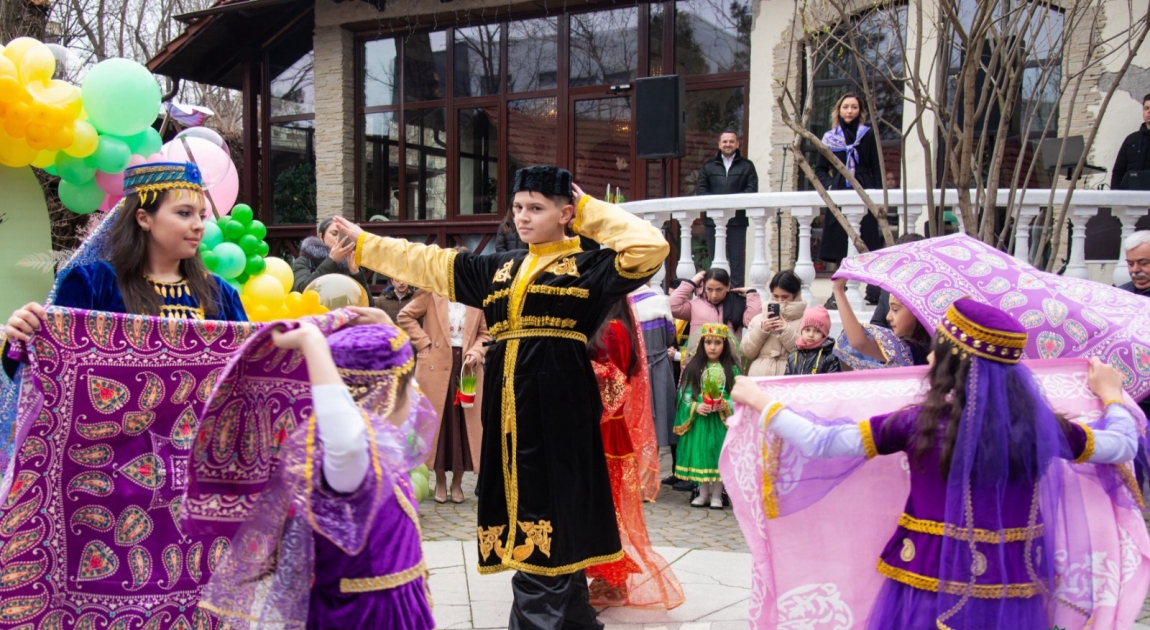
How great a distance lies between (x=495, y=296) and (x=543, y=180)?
1.66 ft

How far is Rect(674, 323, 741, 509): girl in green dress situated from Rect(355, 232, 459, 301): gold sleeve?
304cm

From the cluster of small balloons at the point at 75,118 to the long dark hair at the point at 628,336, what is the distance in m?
2.44

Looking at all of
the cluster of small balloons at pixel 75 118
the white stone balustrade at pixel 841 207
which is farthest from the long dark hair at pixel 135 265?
the white stone balustrade at pixel 841 207

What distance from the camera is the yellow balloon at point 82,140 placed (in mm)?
4527

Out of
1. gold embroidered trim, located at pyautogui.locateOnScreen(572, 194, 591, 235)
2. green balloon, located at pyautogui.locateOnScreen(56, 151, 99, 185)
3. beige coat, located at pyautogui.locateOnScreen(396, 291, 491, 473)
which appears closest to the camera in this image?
gold embroidered trim, located at pyautogui.locateOnScreen(572, 194, 591, 235)

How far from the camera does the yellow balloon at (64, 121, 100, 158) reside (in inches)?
178

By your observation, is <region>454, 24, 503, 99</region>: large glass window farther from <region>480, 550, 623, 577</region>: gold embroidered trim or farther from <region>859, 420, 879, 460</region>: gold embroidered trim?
<region>859, 420, 879, 460</region>: gold embroidered trim

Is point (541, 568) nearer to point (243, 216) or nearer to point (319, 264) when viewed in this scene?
point (243, 216)

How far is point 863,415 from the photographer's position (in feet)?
10.8

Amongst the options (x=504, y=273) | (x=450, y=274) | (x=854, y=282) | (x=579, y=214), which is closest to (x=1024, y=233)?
(x=854, y=282)

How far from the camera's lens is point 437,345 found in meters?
7.00

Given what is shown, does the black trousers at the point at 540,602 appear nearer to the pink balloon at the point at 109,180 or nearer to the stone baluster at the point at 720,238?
the pink balloon at the point at 109,180

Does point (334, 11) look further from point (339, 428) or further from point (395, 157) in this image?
point (339, 428)

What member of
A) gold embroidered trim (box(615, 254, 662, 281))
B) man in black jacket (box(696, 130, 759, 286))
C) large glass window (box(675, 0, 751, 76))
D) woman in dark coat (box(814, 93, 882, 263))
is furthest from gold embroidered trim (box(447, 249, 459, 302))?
large glass window (box(675, 0, 751, 76))
